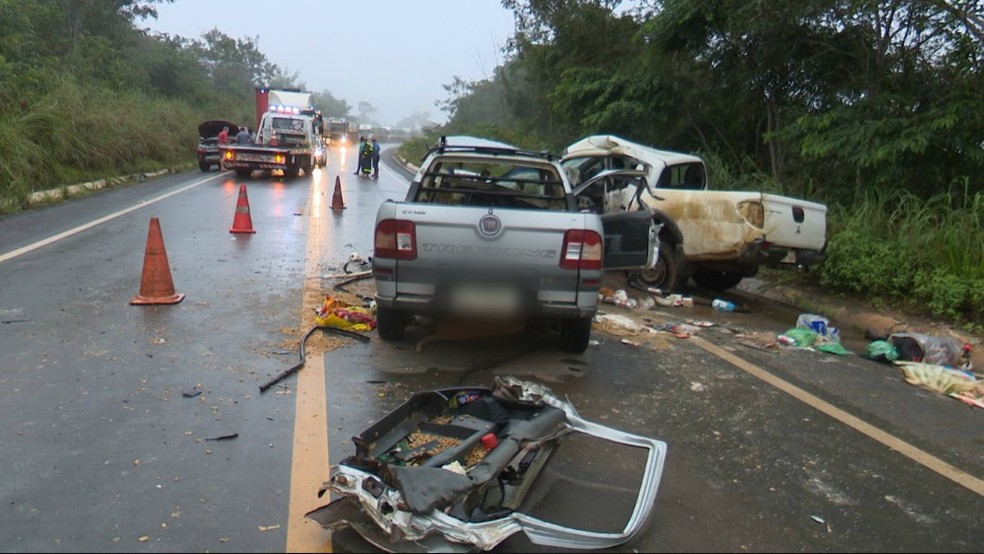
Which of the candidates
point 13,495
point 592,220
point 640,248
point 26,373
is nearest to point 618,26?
point 640,248

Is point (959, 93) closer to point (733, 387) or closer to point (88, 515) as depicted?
point (733, 387)

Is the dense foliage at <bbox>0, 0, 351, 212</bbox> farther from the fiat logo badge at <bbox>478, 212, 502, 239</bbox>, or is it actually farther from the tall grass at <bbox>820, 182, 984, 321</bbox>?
the tall grass at <bbox>820, 182, 984, 321</bbox>

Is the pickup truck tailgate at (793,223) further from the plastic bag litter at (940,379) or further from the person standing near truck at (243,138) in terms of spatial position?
the person standing near truck at (243,138)

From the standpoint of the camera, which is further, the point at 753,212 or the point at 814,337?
the point at 753,212

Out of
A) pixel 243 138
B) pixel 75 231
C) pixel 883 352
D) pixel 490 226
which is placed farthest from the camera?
pixel 243 138

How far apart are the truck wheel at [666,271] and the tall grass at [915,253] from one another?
1904 mm

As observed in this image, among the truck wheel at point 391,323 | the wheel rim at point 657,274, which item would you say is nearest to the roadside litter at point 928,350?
the wheel rim at point 657,274

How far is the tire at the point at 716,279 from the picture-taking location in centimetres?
1048

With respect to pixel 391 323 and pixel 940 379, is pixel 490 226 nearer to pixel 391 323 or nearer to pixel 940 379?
pixel 391 323

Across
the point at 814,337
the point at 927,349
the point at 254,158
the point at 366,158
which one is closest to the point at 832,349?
the point at 814,337

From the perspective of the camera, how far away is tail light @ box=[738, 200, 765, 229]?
8922 millimetres

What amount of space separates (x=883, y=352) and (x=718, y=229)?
251cm

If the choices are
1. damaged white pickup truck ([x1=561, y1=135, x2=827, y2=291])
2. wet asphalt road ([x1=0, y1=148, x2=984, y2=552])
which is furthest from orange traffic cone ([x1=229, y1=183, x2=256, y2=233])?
damaged white pickup truck ([x1=561, y1=135, x2=827, y2=291])

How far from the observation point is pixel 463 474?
339 centimetres
